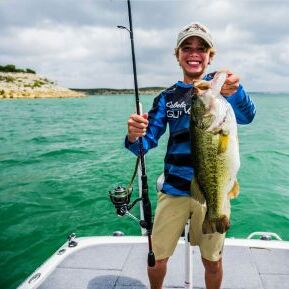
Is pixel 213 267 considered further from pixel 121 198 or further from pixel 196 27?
pixel 196 27

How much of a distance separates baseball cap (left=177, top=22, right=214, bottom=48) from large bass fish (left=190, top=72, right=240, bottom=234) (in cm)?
85

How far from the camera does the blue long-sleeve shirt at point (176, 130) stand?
3.25 meters

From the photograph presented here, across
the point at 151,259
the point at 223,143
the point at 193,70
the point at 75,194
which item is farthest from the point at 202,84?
the point at 75,194

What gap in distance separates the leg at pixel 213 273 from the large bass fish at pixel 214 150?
2.04ft

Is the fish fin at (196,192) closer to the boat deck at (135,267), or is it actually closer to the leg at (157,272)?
the leg at (157,272)

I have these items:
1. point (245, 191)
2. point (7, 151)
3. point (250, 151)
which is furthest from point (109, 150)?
point (245, 191)

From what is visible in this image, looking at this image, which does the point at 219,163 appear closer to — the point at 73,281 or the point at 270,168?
the point at 73,281

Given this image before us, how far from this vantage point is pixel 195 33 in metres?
3.21

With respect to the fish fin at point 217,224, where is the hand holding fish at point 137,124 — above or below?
above

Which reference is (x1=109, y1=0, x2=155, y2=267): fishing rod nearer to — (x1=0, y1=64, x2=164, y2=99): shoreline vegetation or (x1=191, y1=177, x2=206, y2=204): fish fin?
(x1=191, y1=177, x2=206, y2=204): fish fin

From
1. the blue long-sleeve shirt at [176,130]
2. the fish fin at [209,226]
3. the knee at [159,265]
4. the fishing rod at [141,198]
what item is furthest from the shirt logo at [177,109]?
the knee at [159,265]

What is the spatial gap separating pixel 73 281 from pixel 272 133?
899 inches

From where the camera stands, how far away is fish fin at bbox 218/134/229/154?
2.59m

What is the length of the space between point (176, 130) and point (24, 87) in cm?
8738
